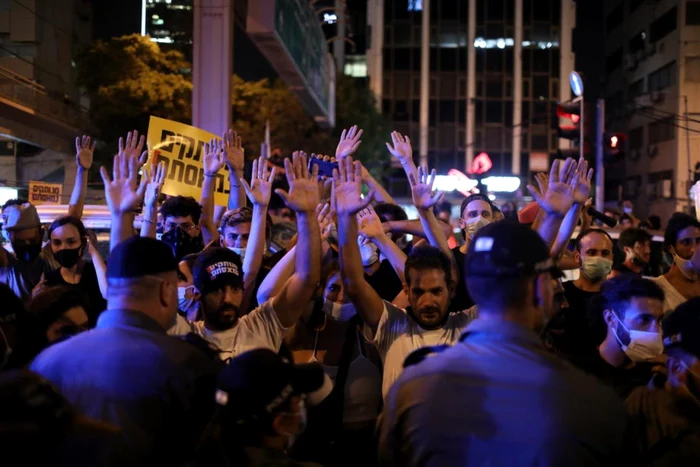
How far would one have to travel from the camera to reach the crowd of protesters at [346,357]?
91.9 inches

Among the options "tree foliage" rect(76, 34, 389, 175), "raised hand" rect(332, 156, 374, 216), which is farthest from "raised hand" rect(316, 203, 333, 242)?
"tree foliage" rect(76, 34, 389, 175)

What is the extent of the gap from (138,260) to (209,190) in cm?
336

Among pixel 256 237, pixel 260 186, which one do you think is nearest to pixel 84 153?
pixel 260 186

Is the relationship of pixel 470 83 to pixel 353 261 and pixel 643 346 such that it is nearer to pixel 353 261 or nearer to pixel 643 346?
pixel 353 261

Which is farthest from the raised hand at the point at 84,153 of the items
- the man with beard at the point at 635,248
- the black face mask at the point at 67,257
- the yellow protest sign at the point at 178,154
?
the man with beard at the point at 635,248

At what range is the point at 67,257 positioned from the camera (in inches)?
216

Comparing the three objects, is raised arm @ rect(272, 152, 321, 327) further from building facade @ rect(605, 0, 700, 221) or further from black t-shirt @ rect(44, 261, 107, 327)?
building facade @ rect(605, 0, 700, 221)

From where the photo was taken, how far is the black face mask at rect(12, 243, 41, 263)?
18.9 feet

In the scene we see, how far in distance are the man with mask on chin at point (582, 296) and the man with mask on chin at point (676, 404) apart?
1.29 metres

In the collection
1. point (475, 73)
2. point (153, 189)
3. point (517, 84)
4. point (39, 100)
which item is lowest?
point (153, 189)

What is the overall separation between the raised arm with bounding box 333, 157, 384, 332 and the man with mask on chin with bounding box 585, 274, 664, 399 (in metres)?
1.07

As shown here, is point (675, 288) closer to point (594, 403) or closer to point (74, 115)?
point (594, 403)

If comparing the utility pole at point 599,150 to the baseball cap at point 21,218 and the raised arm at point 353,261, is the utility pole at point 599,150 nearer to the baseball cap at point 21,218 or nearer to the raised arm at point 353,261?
the baseball cap at point 21,218

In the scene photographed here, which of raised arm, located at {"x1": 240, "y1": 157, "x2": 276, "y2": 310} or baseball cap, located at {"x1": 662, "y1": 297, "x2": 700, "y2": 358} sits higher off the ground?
raised arm, located at {"x1": 240, "y1": 157, "x2": 276, "y2": 310}
